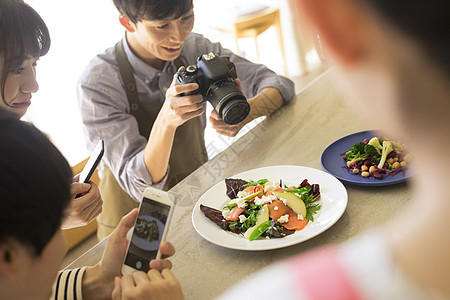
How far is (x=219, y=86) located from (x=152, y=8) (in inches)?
11.3

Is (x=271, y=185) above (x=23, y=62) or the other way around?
the other way around

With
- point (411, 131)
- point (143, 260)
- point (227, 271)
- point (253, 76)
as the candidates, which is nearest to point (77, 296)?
point (143, 260)

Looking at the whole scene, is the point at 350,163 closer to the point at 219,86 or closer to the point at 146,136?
the point at 219,86

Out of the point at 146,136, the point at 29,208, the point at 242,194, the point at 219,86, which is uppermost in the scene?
the point at 29,208

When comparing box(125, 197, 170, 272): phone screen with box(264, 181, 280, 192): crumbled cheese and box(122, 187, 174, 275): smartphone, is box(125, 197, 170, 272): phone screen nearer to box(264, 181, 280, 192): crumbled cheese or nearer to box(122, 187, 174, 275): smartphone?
box(122, 187, 174, 275): smartphone

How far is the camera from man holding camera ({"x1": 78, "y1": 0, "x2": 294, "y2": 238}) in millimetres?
1376

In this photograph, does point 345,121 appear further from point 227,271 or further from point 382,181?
point 227,271

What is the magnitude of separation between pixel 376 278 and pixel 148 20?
1.21 meters

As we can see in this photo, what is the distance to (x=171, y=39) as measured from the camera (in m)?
1.46

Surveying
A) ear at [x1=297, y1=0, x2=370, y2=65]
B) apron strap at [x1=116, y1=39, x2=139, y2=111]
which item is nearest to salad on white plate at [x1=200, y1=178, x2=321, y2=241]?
apron strap at [x1=116, y1=39, x2=139, y2=111]

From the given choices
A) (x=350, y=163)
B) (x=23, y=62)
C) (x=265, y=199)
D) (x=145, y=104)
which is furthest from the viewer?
(x=145, y=104)

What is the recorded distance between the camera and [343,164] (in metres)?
1.16

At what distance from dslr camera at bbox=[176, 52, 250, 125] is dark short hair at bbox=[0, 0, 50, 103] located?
380mm

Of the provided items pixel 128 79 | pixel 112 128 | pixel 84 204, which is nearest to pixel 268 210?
pixel 84 204
